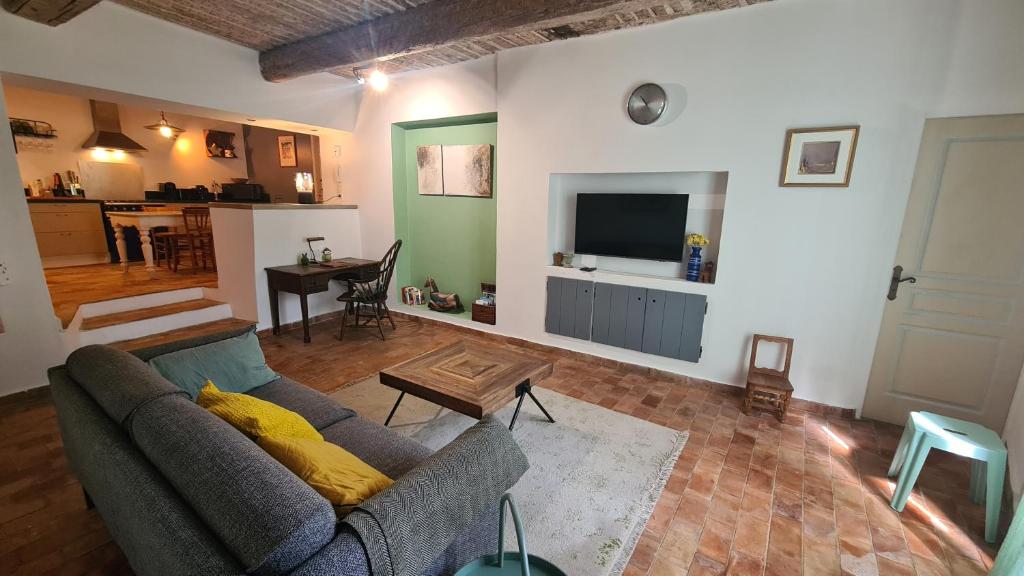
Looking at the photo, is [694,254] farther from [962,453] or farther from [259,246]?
[259,246]

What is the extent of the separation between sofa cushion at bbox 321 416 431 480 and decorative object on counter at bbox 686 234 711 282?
8.09 ft

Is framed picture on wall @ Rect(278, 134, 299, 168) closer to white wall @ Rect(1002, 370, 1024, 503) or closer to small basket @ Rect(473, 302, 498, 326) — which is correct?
small basket @ Rect(473, 302, 498, 326)

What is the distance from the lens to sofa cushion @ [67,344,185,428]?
1.30 metres

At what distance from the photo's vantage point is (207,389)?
155cm

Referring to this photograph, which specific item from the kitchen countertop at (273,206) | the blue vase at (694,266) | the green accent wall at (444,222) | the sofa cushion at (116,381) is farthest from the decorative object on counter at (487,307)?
the sofa cushion at (116,381)

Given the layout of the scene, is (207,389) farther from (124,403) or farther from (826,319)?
(826,319)

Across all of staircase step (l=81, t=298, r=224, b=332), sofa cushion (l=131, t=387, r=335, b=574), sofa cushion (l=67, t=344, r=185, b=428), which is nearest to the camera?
sofa cushion (l=131, t=387, r=335, b=574)

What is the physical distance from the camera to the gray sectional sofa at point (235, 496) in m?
0.84

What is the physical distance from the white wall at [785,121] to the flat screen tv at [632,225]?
0.28 metres

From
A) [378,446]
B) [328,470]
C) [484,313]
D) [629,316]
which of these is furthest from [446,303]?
[328,470]

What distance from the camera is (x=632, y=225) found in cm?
346

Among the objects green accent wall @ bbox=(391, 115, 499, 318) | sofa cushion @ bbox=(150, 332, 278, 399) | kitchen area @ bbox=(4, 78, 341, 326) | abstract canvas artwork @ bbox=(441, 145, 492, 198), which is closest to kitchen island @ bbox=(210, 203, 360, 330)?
kitchen area @ bbox=(4, 78, 341, 326)

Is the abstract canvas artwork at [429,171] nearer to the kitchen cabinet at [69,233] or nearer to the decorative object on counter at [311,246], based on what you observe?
the decorative object on counter at [311,246]

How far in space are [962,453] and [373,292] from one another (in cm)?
441
